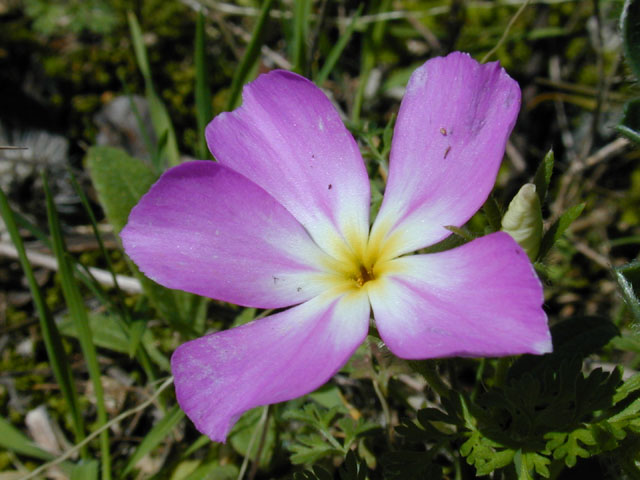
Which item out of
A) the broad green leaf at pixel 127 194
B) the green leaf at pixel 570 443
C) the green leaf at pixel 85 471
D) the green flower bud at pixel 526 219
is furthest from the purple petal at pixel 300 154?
the green leaf at pixel 85 471

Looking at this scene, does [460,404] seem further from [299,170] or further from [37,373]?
[37,373]

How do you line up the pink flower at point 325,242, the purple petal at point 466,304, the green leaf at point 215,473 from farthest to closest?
the green leaf at point 215,473
the pink flower at point 325,242
the purple petal at point 466,304

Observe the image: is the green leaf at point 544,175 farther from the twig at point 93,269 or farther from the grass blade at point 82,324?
the twig at point 93,269

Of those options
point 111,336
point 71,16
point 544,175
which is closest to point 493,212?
point 544,175

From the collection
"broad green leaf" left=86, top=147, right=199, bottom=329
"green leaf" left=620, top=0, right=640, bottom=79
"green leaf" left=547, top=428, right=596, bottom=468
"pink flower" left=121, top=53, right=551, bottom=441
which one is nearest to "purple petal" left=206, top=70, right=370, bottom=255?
"pink flower" left=121, top=53, right=551, bottom=441

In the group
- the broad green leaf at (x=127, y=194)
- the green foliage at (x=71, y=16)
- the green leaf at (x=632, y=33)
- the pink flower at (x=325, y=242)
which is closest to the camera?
the pink flower at (x=325, y=242)

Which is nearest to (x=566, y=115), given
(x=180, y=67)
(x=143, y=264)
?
(x=180, y=67)

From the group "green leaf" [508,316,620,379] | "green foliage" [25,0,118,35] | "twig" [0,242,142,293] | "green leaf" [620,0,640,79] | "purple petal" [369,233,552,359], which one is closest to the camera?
"purple petal" [369,233,552,359]

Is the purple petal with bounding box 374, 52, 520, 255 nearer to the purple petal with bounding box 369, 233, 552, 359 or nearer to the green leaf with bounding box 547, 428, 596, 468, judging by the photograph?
the purple petal with bounding box 369, 233, 552, 359
